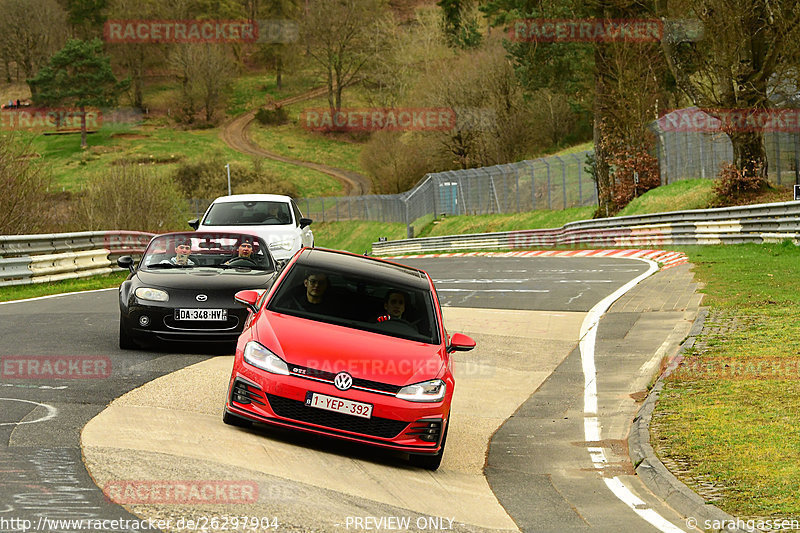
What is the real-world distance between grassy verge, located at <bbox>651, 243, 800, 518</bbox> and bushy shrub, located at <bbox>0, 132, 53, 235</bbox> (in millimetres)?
20211

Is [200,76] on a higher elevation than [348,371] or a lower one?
higher

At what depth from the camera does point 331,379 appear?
7863 millimetres

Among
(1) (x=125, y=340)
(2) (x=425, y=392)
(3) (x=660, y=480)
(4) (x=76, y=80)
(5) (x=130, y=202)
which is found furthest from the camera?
(4) (x=76, y=80)

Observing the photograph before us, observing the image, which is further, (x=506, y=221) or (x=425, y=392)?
(x=506, y=221)

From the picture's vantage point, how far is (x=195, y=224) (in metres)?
21.2

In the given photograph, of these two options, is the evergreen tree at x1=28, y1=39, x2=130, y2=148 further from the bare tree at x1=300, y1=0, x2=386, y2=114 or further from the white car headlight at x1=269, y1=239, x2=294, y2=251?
A: the white car headlight at x1=269, y1=239, x2=294, y2=251

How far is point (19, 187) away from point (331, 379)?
24557mm

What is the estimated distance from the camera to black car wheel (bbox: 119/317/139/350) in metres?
12.2

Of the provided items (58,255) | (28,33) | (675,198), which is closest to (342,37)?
(28,33)

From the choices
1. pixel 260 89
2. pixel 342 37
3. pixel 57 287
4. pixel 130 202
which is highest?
pixel 342 37

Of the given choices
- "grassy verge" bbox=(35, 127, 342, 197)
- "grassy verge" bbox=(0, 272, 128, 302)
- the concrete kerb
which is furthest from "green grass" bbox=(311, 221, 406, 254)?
the concrete kerb

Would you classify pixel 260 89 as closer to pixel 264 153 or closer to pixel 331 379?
pixel 264 153

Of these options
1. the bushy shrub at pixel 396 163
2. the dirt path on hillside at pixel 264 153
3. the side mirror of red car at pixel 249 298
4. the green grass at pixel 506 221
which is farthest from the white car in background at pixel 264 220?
the dirt path on hillside at pixel 264 153

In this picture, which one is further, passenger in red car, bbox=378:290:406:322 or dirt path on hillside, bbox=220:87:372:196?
dirt path on hillside, bbox=220:87:372:196
